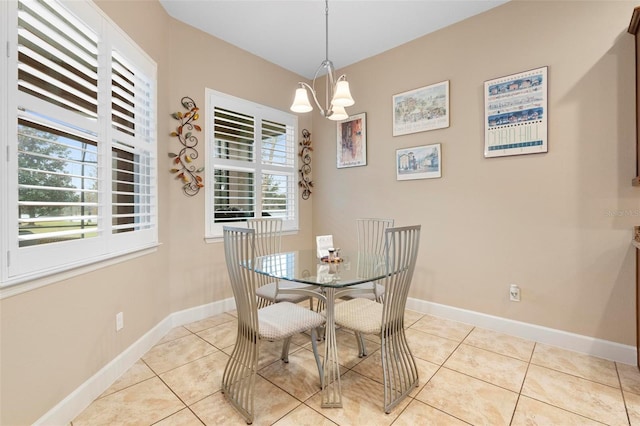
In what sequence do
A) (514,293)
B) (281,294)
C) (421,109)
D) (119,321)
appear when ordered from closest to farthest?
(119,321), (281,294), (514,293), (421,109)

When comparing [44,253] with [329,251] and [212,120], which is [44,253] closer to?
[329,251]

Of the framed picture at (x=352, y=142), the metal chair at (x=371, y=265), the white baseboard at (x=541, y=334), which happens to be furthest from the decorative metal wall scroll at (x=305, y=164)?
the white baseboard at (x=541, y=334)

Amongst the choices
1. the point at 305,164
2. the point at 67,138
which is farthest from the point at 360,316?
the point at 305,164

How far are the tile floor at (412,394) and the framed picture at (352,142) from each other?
2109mm

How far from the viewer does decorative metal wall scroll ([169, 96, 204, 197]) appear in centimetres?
286

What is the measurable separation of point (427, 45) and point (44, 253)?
3561 millimetres

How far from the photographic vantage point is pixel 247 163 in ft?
11.4

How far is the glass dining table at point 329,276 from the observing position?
175 cm

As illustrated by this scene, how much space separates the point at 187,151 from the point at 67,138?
1270 millimetres

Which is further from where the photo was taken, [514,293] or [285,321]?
[514,293]

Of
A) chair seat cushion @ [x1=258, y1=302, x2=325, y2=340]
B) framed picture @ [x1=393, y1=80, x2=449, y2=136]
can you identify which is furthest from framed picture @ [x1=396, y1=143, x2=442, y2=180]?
chair seat cushion @ [x1=258, y1=302, x2=325, y2=340]

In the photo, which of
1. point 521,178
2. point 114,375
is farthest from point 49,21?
point 521,178

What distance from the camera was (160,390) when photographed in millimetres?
1880

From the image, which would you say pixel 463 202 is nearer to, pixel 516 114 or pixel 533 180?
pixel 533 180
